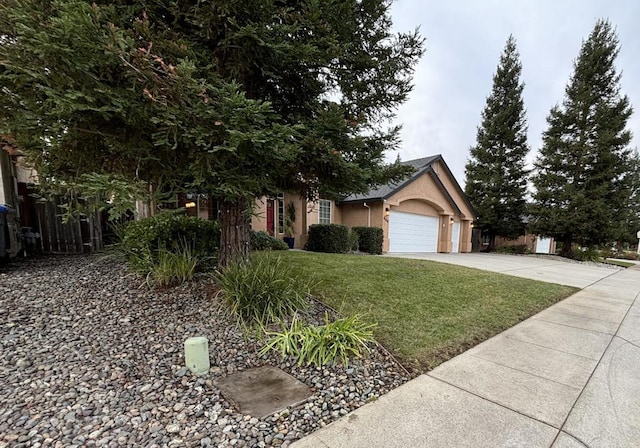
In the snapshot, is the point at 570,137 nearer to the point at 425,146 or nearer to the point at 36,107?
the point at 425,146

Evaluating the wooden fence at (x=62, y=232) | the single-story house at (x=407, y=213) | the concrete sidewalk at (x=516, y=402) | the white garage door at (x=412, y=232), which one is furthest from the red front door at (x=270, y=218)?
the concrete sidewalk at (x=516, y=402)

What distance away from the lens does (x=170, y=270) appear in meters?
4.33

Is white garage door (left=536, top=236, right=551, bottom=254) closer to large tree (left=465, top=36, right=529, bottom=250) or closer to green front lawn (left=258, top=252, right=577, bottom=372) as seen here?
large tree (left=465, top=36, right=529, bottom=250)

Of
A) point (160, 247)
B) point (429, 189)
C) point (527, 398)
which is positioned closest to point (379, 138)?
point (527, 398)

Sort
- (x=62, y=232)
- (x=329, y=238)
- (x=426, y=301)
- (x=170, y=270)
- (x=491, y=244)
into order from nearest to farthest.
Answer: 1. (x=170, y=270)
2. (x=426, y=301)
3. (x=62, y=232)
4. (x=329, y=238)
5. (x=491, y=244)

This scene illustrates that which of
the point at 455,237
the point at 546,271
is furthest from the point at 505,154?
the point at 546,271

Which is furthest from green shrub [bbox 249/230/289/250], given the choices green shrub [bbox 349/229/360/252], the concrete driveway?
the concrete driveway

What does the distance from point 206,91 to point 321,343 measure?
2.91 m

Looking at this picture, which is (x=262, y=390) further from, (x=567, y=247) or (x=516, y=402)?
(x=567, y=247)

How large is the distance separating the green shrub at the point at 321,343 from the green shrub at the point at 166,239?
255 cm

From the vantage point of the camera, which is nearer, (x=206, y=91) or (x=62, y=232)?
(x=206, y=91)

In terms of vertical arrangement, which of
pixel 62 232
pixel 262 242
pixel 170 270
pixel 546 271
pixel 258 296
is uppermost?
pixel 62 232

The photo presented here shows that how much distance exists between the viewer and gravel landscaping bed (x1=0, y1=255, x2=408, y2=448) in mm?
1976

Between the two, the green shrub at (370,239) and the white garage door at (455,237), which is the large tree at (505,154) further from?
the green shrub at (370,239)
